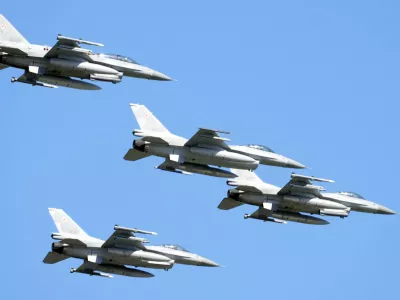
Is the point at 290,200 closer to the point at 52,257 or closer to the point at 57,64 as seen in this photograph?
the point at 52,257

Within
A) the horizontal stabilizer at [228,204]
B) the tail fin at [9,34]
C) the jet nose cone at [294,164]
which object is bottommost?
the horizontal stabilizer at [228,204]

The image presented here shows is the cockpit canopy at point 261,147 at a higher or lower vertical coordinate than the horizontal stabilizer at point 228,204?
higher

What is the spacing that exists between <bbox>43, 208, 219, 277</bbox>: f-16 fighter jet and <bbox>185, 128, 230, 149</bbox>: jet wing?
5.85 metres

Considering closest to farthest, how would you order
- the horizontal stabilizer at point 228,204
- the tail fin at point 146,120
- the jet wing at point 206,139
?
the jet wing at point 206,139 < the tail fin at point 146,120 < the horizontal stabilizer at point 228,204

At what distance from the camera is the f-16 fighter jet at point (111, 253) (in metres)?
86.4

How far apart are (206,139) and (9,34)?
11602 mm

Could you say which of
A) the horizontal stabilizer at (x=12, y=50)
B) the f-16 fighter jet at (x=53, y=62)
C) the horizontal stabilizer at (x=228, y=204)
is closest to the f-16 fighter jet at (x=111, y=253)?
the horizontal stabilizer at (x=228, y=204)

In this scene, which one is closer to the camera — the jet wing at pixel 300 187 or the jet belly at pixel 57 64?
the jet belly at pixel 57 64

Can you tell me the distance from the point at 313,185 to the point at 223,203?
5415 mm

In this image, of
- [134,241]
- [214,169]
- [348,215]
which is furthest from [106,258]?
[348,215]

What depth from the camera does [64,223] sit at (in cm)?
8838

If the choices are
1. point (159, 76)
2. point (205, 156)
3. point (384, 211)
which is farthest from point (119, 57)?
point (384, 211)

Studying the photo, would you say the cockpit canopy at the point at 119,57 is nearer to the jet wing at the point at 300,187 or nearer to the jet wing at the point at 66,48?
the jet wing at the point at 66,48

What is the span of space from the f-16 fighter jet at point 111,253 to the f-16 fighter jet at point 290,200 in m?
6.46
